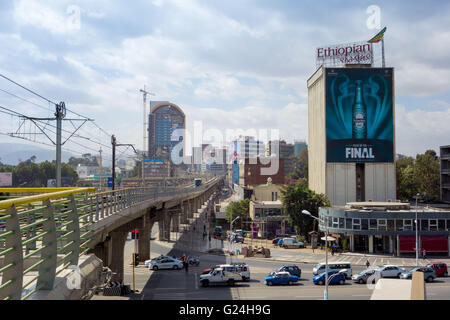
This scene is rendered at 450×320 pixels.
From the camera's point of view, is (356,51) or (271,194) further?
(271,194)

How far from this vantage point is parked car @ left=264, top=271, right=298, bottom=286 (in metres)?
29.5

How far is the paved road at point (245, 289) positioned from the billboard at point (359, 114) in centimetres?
3165

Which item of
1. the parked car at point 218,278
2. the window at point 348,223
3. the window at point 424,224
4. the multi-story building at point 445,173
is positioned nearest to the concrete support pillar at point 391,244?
the window at point 424,224

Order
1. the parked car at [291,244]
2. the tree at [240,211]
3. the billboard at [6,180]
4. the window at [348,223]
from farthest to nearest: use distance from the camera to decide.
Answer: the tree at [240,211] < the billboard at [6,180] < the parked car at [291,244] < the window at [348,223]

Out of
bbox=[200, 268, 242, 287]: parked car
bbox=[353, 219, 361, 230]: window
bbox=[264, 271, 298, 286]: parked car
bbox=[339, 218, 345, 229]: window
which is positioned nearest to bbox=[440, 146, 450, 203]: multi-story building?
bbox=[353, 219, 361, 230]: window

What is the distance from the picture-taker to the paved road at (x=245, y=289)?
24984mm

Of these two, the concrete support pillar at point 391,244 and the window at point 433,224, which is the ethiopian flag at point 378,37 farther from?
the concrete support pillar at point 391,244

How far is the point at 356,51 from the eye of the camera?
68250 millimetres

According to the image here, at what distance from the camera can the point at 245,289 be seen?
91.6ft

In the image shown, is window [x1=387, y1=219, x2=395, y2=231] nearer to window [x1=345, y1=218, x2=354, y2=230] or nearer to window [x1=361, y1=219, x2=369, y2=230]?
window [x1=361, y1=219, x2=369, y2=230]

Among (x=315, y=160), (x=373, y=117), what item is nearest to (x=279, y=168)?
(x=315, y=160)

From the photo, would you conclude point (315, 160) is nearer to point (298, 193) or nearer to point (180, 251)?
point (298, 193)

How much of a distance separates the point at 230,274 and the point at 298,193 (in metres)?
29.8
